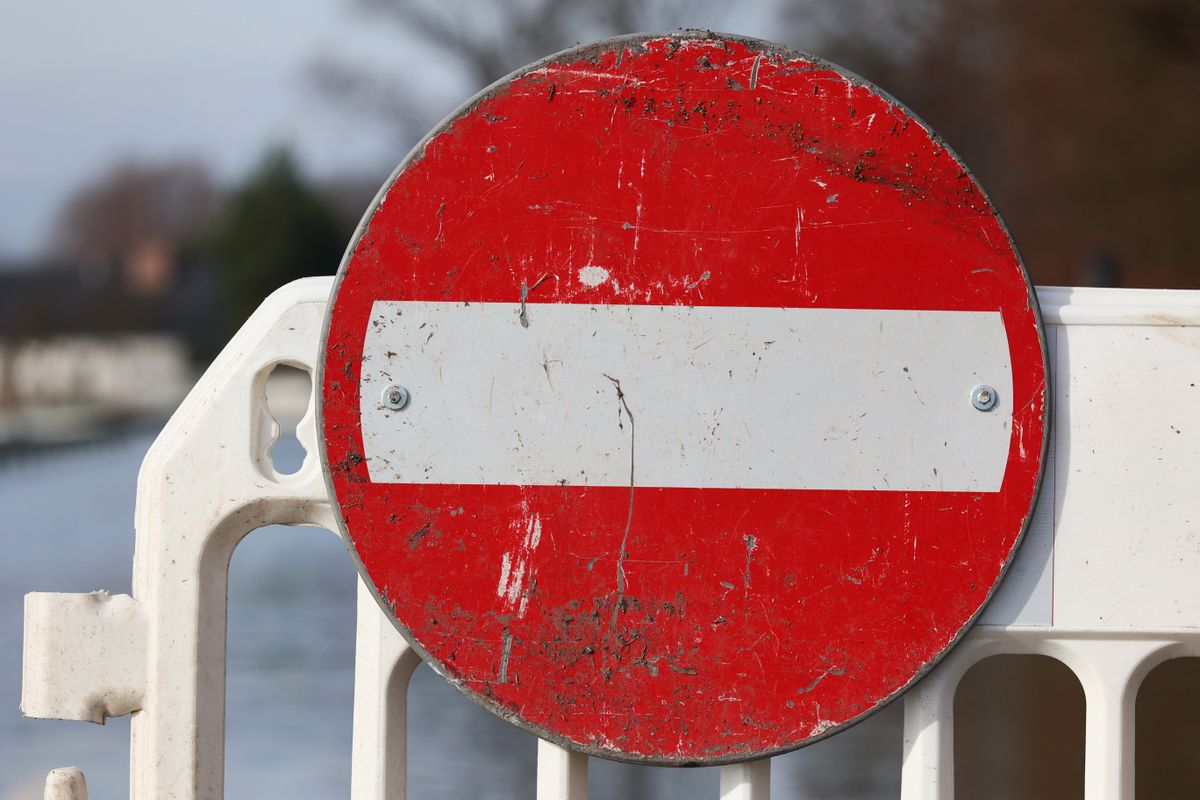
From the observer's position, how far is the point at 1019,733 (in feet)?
19.3

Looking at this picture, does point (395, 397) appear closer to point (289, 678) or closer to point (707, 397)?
point (707, 397)

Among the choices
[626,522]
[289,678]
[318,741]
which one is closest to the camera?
[626,522]

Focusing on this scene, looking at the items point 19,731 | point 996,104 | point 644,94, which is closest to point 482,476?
point 644,94

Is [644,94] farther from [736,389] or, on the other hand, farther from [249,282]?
[249,282]

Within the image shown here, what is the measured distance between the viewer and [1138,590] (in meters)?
1.73

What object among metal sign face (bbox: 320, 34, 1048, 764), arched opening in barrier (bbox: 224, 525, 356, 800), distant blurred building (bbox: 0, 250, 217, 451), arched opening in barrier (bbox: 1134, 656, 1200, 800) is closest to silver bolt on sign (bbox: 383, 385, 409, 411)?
metal sign face (bbox: 320, 34, 1048, 764)

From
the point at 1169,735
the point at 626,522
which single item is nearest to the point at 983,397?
the point at 626,522

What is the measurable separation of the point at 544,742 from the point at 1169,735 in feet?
15.7

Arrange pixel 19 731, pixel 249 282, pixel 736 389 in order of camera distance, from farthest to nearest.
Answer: pixel 249 282 → pixel 19 731 → pixel 736 389

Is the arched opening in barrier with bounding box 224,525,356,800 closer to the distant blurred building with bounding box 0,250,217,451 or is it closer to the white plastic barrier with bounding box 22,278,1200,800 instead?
the white plastic barrier with bounding box 22,278,1200,800

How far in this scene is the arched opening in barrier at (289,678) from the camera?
5289mm

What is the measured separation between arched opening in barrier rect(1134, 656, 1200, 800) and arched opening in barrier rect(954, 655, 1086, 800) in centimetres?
22

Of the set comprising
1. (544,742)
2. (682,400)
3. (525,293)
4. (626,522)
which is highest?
(525,293)

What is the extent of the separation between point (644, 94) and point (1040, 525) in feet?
2.13
